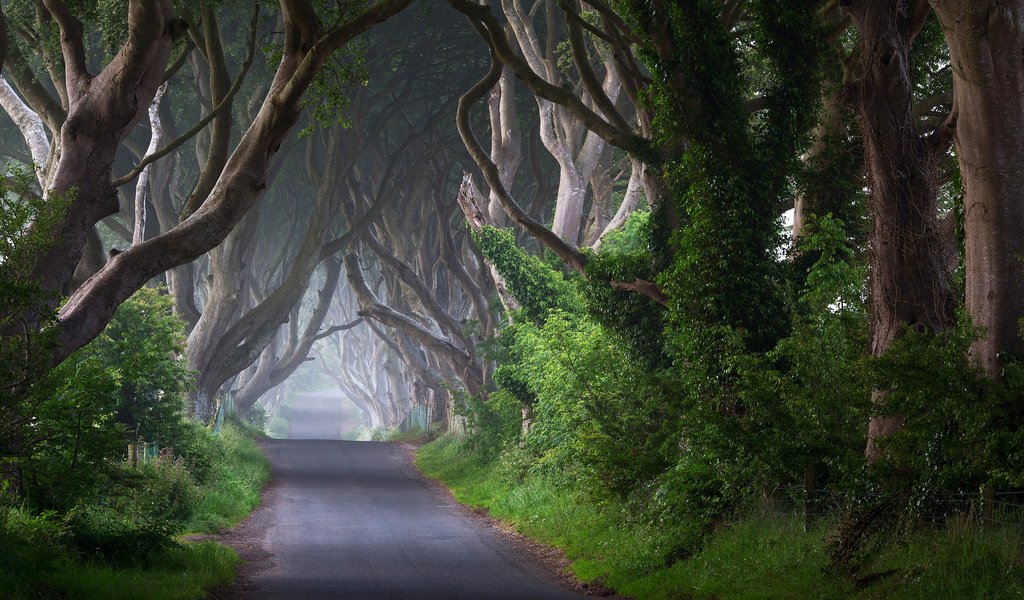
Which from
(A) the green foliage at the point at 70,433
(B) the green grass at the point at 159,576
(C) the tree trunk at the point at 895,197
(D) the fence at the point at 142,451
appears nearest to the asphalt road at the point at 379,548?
(B) the green grass at the point at 159,576

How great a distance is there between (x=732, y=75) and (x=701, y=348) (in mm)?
3771

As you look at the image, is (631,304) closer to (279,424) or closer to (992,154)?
(992,154)

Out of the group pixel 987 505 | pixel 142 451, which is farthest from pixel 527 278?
pixel 987 505

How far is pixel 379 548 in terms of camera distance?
15750 mm

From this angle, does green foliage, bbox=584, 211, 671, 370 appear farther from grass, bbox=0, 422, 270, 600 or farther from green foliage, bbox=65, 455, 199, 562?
green foliage, bbox=65, 455, 199, 562

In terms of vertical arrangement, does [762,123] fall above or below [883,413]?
above

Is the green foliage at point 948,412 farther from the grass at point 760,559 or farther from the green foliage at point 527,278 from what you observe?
the green foliage at point 527,278

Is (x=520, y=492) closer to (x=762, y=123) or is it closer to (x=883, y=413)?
(x=762, y=123)

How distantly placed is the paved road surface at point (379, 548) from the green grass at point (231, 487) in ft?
1.55

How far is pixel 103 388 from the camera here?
1137cm

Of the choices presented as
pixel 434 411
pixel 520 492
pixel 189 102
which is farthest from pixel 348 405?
pixel 520 492

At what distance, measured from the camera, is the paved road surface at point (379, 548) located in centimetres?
1222

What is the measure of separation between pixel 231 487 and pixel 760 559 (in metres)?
13.6

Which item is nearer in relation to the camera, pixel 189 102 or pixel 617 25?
pixel 617 25
